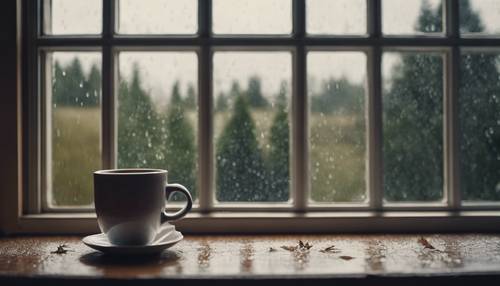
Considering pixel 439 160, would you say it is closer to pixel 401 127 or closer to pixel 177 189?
pixel 401 127

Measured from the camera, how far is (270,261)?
93 cm

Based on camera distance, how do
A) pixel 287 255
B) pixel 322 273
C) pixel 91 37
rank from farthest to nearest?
pixel 91 37 → pixel 287 255 → pixel 322 273

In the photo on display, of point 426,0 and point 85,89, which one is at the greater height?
point 426,0

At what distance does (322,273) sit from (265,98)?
0.52 meters

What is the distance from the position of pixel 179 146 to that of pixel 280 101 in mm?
270

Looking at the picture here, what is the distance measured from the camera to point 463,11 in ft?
4.08

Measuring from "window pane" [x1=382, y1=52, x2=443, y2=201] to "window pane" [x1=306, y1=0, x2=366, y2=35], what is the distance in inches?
4.1

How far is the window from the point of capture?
3.96 ft

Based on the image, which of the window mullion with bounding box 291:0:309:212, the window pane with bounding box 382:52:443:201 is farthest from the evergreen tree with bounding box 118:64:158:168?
the window pane with bounding box 382:52:443:201

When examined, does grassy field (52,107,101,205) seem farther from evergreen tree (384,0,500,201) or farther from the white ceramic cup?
evergreen tree (384,0,500,201)

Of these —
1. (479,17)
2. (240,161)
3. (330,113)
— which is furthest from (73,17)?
(479,17)

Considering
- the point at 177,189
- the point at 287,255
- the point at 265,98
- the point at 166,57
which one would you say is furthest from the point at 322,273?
the point at 166,57

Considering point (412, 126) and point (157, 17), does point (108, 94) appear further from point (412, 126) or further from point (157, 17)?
point (412, 126)

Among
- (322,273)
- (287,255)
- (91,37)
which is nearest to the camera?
(322,273)
